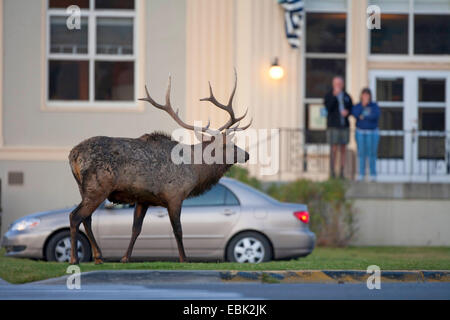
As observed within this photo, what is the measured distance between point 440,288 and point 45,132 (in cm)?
1189

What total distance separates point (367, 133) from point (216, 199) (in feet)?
17.3

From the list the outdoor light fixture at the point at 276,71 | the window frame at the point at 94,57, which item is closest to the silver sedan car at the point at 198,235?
the outdoor light fixture at the point at 276,71

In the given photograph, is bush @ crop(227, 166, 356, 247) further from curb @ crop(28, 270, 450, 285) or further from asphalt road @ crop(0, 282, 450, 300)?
asphalt road @ crop(0, 282, 450, 300)

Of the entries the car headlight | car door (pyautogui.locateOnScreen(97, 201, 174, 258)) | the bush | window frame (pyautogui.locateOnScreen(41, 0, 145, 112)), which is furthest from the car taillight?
window frame (pyautogui.locateOnScreen(41, 0, 145, 112))

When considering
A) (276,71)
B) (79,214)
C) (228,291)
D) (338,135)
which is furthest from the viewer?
(276,71)

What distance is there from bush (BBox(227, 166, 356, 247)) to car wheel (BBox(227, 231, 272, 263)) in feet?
12.4

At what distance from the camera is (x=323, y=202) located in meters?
18.8

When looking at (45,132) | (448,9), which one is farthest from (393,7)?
(45,132)

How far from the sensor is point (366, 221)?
62.9 ft

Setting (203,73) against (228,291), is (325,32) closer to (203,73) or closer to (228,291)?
(203,73)

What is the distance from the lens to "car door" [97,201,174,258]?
48.7 ft

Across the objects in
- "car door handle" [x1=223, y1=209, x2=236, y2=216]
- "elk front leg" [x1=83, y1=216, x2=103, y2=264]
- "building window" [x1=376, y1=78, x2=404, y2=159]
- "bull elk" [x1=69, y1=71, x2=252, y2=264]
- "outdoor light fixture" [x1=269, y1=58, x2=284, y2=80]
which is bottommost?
"elk front leg" [x1=83, y1=216, x2=103, y2=264]

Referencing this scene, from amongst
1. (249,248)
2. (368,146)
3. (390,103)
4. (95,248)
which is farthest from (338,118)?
(95,248)

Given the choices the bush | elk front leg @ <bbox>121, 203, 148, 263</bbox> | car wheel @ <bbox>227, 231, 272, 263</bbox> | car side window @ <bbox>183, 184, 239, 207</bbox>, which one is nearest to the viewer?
elk front leg @ <bbox>121, 203, 148, 263</bbox>
